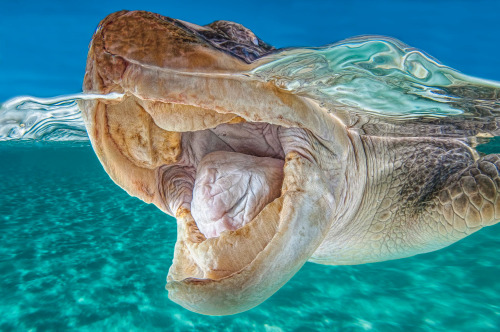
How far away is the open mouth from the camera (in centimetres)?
139

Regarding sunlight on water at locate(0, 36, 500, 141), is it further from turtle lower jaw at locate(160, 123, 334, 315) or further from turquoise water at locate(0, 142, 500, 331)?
turquoise water at locate(0, 142, 500, 331)

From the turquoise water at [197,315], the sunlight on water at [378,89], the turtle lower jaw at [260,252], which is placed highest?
the sunlight on water at [378,89]

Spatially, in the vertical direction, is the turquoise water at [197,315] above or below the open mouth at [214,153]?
below

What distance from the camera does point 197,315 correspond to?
5.65 metres

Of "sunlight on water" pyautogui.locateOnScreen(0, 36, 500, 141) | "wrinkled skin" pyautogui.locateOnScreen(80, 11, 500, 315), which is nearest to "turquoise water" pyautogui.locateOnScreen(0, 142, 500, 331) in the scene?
"wrinkled skin" pyautogui.locateOnScreen(80, 11, 500, 315)

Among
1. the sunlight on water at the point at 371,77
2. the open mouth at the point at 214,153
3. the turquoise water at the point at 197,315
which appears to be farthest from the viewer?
the turquoise water at the point at 197,315

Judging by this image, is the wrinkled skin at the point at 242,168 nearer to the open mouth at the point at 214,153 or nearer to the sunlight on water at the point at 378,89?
the open mouth at the point at 214,153

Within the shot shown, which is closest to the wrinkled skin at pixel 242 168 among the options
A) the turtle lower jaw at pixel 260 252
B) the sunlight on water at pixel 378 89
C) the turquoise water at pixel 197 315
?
the turtle lower jaw at pixel 260 252

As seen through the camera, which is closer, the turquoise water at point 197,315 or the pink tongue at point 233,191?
the pink tongue at point 233,191

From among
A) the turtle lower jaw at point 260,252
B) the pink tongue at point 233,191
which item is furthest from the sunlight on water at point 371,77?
the turtle lower jaw at point 260,252

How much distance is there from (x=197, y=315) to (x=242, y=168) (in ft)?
15.1

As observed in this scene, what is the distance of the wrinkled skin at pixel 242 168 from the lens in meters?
1.42

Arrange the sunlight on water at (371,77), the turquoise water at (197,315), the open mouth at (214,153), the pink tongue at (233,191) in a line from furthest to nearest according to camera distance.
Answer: the turquoise water at (197,315) → the sunlight on water at (371,77) → the pink tongue at (233,191) → the open mouth at (214,153)

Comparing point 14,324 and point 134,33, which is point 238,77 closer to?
point 134,33
